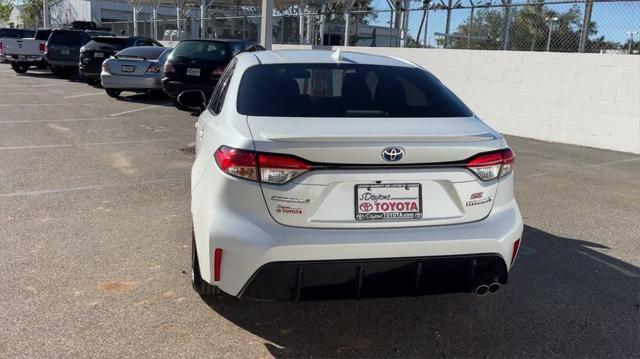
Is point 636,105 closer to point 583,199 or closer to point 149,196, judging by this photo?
point 583,199

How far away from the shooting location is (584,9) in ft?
35.3

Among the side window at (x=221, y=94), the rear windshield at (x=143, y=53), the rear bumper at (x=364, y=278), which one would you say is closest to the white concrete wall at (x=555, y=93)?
the rear windshield at (x=143, y=53)

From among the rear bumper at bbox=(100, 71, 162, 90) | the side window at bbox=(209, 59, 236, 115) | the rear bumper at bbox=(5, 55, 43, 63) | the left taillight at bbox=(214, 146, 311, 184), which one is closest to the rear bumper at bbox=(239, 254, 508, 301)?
the left taillight at bbox=(214, 146, 311, 184)

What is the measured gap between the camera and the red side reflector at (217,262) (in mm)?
2803

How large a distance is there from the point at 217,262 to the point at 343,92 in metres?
1.37

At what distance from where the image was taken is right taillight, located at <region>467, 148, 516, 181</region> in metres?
2.95

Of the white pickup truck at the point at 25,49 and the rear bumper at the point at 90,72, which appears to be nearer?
the rear bumper at the point at 90,72

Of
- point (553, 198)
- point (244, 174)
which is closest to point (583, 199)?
point (553, 198)

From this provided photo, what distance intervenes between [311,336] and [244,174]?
43.0 inches

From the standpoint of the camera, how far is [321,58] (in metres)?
3.88

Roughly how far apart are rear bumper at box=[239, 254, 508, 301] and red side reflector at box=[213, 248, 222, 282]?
0.53 feet

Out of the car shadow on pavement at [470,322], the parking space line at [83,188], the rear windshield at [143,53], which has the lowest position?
the car shadow on pavement at [470,322]

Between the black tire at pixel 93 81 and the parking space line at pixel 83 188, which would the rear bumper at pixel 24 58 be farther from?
the parking space line at pixel 83 188

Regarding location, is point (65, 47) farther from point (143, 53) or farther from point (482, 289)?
point (482, 289)
